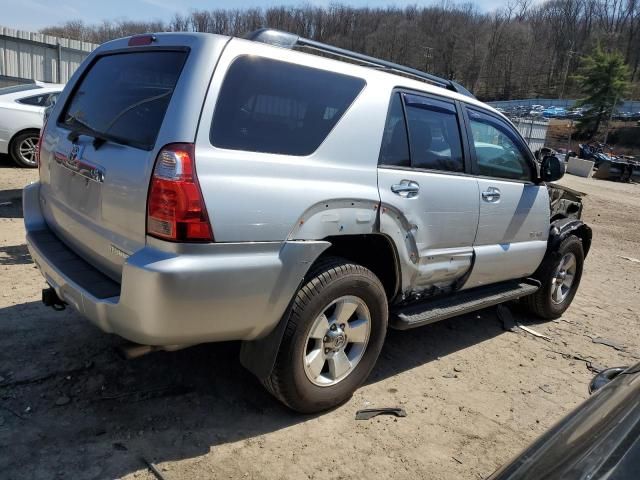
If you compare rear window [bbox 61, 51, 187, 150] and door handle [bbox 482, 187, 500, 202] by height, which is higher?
rear window [bbox 61, 51, 187, 150]

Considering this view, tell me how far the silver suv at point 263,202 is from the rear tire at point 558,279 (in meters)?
1.35

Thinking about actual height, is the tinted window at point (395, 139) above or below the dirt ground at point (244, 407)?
above

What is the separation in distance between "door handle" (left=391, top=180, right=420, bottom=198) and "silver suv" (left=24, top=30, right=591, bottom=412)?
0.04 ft

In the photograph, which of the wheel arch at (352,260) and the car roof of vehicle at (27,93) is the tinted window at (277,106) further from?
A: the car roof of vehicle at (27,93)

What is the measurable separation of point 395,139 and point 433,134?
1.58 ft

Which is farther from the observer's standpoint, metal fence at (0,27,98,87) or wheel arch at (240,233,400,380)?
metal fence at (0,27,98,87)

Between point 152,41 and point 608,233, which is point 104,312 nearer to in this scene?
point 152,41

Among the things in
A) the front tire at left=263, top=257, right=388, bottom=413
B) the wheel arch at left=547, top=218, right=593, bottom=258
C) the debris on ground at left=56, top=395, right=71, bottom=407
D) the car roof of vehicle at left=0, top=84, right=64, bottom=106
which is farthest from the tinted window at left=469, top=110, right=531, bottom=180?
the car roof of vehicle at left=0, top=84, right=64, bottom=106

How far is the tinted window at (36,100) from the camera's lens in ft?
30.9

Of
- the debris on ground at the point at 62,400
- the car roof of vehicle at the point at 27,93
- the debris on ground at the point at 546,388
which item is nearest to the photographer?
the debris on ground at the point at 62,400

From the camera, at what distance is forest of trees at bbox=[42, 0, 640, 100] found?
9788 centimetres

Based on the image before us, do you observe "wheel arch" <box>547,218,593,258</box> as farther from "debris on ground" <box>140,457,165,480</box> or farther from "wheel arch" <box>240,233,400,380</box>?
"debris on ground" <box>140,457,165,480</box>

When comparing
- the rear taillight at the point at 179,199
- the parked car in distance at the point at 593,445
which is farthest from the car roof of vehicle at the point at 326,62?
the parked car in distance at the point at 593,445

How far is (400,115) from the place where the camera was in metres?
3.37
